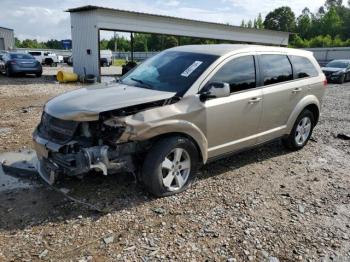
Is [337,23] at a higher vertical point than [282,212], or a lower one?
higher

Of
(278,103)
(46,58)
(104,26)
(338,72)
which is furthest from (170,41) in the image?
(278,103)

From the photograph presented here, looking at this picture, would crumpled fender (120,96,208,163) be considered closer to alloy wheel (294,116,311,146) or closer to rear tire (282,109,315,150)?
rear tire (282,109,315,150)

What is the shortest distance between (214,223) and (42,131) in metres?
2.42

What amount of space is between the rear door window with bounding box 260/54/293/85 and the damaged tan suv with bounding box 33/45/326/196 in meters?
0.02

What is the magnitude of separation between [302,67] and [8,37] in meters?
53.1

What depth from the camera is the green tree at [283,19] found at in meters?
89.1

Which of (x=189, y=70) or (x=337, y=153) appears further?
(x=337, y=153)

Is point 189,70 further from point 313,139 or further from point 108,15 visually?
point 108,15

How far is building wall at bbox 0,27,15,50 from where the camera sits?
160 ft

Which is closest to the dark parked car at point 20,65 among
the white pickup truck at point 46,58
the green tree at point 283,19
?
the white pickup truck at point 46,58

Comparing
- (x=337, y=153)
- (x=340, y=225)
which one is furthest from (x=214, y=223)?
(x=337, y=153)

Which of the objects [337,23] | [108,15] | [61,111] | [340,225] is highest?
[337,23]

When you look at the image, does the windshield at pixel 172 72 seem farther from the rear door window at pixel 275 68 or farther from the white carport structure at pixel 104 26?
the white carport structure at pixel 104 26

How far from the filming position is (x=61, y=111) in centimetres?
408
